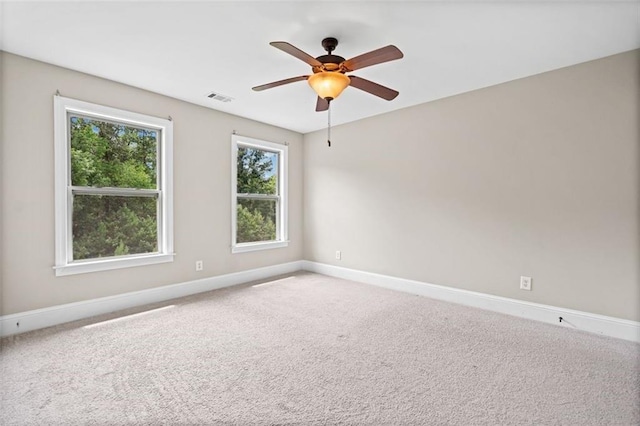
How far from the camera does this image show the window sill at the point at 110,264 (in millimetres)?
2859

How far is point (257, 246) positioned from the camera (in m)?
4.54

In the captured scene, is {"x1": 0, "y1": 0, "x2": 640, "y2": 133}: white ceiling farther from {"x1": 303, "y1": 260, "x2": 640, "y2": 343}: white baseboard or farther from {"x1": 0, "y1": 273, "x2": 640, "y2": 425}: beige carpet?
{"x1": 0, "y1": 273, "x2": 640, "y2": 425}: beige carpet

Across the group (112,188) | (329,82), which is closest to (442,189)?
(329,82)

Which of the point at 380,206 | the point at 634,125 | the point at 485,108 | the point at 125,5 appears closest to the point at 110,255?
the point at 125,5

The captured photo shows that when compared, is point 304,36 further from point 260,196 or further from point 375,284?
point 375,284

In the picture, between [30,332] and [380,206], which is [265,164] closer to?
[380,206]

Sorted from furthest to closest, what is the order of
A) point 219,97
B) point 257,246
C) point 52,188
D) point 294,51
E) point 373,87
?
point 257,246
point 219,97
point 52,188
point 373,87
point 294,51

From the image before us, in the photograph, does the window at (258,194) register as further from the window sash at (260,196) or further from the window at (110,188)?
the window at (110,188)

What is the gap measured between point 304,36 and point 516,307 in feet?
10.7

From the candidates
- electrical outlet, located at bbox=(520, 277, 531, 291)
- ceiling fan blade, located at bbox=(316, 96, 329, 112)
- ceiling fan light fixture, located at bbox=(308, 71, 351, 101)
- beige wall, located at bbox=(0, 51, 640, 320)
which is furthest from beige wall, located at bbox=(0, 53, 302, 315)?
electrical outlet, located at bbox=(520, 277, 531, 291)

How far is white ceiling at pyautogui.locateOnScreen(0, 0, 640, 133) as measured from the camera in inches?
79.2

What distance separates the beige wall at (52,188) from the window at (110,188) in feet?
0.29

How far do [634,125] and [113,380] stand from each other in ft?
14.3

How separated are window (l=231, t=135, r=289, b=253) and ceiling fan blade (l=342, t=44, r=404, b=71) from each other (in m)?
2.50
